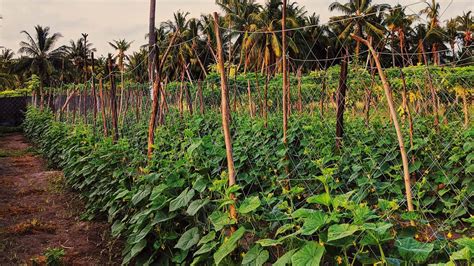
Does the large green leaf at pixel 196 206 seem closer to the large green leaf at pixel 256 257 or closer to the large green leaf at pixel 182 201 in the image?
the large green leaf at pixel 182 201

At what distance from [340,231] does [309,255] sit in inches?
7.3

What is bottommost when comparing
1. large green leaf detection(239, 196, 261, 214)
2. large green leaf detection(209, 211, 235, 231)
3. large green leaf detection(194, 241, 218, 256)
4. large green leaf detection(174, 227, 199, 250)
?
large green leaf detection(174, 227, 199, 250)

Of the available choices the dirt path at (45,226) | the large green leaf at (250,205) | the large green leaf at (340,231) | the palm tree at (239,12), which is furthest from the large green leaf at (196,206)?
the palm tree at (239,12)

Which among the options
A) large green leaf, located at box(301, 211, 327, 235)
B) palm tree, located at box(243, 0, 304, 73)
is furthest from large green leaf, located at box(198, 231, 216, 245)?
palm tree, located at box(243, 0, 304, 73)

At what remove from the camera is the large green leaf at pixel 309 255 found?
1.94m

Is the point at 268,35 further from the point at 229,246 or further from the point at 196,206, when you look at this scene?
the point at 229,246

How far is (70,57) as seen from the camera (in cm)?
4772

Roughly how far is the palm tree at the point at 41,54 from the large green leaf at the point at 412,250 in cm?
4469

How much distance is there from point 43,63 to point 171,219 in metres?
44.2

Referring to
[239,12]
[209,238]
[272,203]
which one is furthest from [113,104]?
[239,12]

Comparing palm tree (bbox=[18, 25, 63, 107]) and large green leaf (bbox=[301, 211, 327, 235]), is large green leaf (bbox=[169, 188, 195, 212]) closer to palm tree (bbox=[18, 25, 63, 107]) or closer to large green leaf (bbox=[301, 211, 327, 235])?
large green leaf (bbox=[301, 211, 327, 235])

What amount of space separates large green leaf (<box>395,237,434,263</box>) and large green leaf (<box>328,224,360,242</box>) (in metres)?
0.23

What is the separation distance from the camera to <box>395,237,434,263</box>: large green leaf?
188 cm

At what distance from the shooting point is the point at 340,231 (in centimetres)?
190
